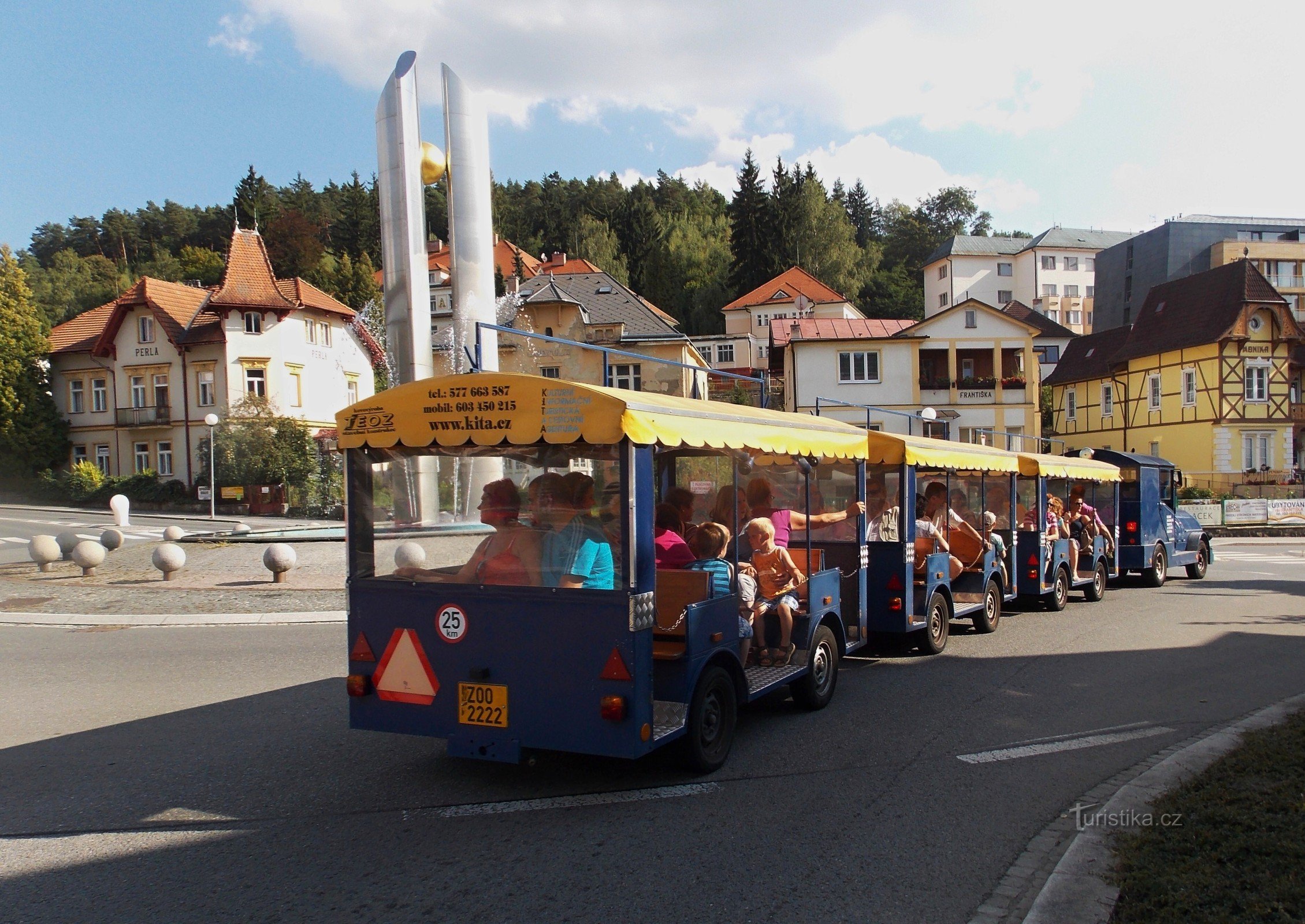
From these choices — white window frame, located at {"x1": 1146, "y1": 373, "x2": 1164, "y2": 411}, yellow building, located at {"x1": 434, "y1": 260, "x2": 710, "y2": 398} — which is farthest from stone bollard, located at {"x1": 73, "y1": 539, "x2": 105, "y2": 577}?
white window frame, located at {"x1": 1146, "y1": 373, "x2": 1164, "y2": 411}

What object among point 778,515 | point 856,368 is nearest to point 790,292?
point 856,368

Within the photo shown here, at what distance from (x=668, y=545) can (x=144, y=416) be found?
176ft

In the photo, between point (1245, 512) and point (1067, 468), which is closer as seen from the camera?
point (1067, 468)

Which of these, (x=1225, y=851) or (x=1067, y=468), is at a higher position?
(x=1067, y=468)

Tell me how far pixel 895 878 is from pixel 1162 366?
5230cm

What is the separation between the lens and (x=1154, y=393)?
50594mm

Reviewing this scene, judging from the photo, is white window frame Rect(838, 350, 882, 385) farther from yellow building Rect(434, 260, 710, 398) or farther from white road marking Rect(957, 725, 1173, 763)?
white road marking Rect(957, 725, 1173, 763)

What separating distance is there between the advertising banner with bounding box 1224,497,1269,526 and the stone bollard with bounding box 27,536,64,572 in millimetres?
39293

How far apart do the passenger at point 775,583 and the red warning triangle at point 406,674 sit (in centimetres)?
287

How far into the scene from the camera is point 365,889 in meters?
4.59

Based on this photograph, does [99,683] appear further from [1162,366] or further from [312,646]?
[1162,366]

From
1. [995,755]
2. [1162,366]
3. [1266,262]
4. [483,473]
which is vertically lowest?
[995,755]

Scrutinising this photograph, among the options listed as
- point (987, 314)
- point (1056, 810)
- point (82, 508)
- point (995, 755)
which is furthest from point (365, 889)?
point (82, 508)

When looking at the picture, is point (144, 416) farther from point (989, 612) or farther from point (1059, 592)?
point (989, 612)
